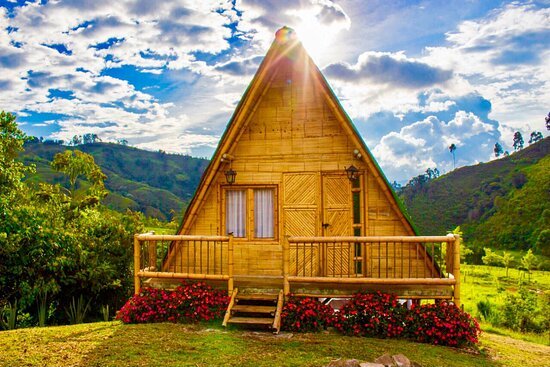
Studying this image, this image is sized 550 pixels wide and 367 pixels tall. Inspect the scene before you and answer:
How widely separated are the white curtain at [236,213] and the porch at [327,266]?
0.45m

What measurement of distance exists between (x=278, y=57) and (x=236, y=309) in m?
6.86

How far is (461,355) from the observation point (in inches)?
363

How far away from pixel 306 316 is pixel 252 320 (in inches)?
51.0

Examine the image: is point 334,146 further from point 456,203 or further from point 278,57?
point 456,203

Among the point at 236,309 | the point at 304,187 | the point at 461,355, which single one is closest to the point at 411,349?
the point at 461,355

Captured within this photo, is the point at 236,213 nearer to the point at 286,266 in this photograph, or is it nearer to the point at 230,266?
the point at 230,266

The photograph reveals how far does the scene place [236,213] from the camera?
12.7m

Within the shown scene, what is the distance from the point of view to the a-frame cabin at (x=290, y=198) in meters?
11.7

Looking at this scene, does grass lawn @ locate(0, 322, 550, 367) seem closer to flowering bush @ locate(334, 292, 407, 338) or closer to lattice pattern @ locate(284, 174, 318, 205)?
flowering bush @ locate(334, 292, 407, 338)

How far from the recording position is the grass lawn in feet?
26.6

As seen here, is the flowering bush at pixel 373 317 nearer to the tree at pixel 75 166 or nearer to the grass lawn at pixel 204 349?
the grass lawn at pixel 204 349

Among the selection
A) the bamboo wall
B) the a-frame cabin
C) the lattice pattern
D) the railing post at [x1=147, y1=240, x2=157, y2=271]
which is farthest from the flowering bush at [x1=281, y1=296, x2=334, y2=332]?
the railing post at [x1=147, y1=240, x2=157, y2=271]

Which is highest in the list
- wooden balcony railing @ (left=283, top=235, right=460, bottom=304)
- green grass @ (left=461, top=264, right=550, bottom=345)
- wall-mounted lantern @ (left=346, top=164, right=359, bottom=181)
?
wall-mounted lantern @ (left=346, top=164, right=359, bottom=181)

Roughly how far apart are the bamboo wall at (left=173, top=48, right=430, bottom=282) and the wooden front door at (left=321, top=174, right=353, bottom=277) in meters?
0.03
